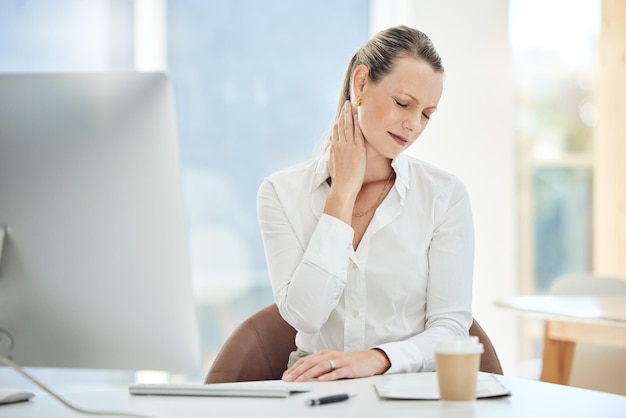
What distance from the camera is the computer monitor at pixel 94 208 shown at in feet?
3.37

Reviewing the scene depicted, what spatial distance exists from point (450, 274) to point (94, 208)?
83 centimetres

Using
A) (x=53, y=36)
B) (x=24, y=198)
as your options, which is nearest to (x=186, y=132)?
(x=53, y=36)

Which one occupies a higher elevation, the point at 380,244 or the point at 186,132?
the point at 186,132

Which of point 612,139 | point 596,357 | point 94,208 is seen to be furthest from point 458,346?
point 612,139

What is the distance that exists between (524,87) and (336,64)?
→ 4.69ft

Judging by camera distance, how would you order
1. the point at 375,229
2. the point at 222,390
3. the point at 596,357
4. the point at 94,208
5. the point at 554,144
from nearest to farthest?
1. the point at 94,208
2. the point at 222,390
3. the point at 375,229
4. the point at 596,357
5. the point at 554,144

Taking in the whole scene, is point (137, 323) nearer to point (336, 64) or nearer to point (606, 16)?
point (336, 64)

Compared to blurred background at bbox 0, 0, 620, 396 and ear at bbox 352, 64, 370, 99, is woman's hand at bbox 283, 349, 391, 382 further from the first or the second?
blurred background at bbox 0, 0, 620, 396

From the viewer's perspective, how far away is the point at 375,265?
165cm

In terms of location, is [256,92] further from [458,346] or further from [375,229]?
[458,346]

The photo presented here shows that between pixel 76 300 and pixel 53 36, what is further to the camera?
pixel 53 36

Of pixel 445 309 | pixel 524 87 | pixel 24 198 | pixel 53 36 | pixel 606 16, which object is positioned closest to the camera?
pixel 24 198

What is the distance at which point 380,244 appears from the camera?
5.48ft

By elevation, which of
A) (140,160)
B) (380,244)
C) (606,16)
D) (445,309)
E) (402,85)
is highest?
(606,16)
